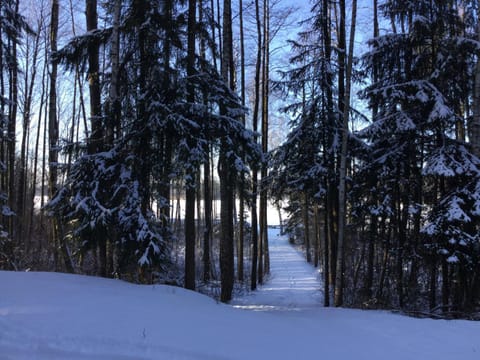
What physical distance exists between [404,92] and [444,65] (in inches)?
44.4

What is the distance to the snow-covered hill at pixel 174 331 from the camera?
329cm

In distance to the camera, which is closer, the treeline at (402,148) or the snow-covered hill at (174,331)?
the snow-covered hill at (174,331)

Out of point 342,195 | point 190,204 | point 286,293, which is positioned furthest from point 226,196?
point 286,293

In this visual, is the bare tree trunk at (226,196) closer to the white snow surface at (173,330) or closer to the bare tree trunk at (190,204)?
the bare tree trunk at (190,204)

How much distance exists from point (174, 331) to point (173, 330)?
0.09 feet

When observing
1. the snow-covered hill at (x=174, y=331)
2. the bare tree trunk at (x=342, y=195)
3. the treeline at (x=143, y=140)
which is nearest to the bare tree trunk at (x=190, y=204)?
the treeline at (x=143, y=140)

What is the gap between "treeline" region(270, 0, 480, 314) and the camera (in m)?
7.02

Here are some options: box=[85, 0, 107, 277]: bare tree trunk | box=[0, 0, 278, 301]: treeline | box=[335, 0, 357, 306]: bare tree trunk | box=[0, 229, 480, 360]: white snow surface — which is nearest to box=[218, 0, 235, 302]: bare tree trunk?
box=[0, 0, 278, 301]: treeline

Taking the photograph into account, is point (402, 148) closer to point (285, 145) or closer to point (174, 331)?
point (285, 145)

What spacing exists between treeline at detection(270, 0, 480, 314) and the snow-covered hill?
262 cm

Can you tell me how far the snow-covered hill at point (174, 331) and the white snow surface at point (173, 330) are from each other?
0.01 m

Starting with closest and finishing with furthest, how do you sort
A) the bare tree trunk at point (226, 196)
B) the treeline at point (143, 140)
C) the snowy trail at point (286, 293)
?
1. the treeline at point (143, 140)
2. the bare tree trunk at point (226, 196)
3. the snowy trail at point (286, 293)

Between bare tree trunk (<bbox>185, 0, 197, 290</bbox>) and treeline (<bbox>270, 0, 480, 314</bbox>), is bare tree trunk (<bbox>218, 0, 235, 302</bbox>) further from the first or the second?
treeline (<bbox>270, 0, 480, 314</bbox>)

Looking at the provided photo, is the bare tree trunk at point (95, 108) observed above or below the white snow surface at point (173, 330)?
above
